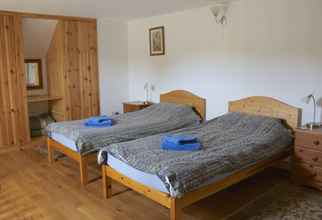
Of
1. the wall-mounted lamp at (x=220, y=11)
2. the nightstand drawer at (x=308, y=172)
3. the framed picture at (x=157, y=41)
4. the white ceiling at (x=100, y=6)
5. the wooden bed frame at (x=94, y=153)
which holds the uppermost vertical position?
the white ceiling at (x=100, y=6)

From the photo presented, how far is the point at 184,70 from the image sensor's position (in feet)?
15.9

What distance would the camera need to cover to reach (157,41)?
523 centimetres

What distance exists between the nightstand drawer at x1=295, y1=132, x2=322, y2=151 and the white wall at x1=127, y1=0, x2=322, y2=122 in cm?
47

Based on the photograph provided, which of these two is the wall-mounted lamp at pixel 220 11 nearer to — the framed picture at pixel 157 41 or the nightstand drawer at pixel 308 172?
the framed picture at pixel 157 41

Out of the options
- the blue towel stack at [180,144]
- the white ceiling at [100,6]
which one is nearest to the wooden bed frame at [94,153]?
the blue towel stack at [180,144]

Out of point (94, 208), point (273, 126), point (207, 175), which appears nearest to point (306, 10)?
point (273, 126)

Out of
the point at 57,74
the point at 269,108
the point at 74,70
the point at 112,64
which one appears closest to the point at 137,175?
the point at 269,108

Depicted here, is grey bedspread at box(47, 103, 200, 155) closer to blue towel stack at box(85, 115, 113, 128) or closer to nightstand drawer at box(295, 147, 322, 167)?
blue towel stack at box(85, 115, 113, 128)

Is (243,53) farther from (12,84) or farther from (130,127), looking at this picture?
(12,84)

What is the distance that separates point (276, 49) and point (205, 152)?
5.88ft

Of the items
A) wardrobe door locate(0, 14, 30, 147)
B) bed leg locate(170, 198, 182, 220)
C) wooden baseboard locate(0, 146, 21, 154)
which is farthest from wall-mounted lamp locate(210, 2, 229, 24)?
wooden baseboard locate(0, 146, 21, 154)

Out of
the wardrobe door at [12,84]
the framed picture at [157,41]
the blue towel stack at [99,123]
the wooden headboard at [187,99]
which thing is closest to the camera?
the blue towel stack at [99,123]

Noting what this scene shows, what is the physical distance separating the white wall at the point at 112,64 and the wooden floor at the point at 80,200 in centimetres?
215

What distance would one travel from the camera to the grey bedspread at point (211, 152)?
2303 millimetres
